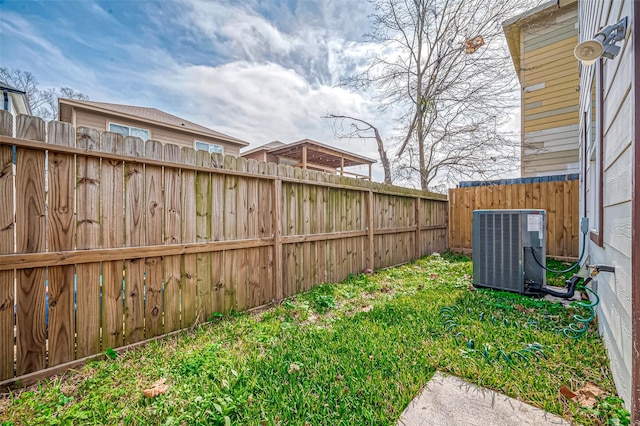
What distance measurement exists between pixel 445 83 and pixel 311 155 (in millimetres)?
6204

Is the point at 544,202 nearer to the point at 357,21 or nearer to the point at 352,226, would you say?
the point at 352,226

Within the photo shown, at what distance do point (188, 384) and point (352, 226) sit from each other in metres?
3.45

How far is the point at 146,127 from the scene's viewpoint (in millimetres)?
9531

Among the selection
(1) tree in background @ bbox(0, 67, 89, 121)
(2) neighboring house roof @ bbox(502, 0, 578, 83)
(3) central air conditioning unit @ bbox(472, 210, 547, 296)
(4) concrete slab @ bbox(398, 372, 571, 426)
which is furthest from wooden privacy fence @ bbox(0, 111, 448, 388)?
Answer: (1) tree in background @ bbox(0, 67, 89, 121)

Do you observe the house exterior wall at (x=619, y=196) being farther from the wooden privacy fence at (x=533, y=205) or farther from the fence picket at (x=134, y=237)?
the wooden privacy fence at (x=533, y=205)

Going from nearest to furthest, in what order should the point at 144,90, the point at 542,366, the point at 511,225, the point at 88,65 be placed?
the point at 542,366
the point at 511,225
the point at 88,65
the point at 144,90

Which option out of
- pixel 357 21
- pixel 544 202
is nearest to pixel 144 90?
pixel 357 21

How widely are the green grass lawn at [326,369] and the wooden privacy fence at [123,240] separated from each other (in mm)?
254

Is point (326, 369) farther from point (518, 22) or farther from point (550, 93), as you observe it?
point (518, 22)

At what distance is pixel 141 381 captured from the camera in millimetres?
1856

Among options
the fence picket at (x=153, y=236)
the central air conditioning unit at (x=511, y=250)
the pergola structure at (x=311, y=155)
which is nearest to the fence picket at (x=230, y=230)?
the fence picket at (x=153, y=236)

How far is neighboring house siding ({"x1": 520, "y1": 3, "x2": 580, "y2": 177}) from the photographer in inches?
295

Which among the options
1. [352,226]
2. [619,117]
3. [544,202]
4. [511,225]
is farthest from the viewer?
[544,202]

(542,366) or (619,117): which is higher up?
(619,117)
